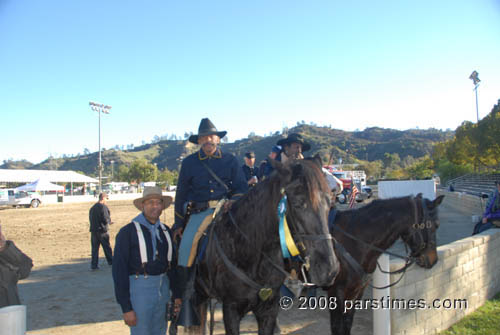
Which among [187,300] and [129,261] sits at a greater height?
[129,261]

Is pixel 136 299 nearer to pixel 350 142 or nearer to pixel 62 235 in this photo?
pixel 62 235

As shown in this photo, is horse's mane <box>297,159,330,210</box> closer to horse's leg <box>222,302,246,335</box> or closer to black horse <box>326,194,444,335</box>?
horse's leg <box>222,302,246,335</box>

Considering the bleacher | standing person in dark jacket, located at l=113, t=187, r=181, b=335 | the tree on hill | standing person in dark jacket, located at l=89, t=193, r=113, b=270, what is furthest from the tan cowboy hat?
the tree on hill

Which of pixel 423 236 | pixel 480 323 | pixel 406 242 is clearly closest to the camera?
pixel 423 236

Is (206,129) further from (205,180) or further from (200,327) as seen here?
(200,327)

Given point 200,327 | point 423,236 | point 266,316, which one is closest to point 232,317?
point 266,316

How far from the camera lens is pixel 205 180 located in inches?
135

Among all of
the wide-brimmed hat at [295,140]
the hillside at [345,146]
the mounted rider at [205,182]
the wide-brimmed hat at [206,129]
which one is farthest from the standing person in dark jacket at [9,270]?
the hillside at [345,146]

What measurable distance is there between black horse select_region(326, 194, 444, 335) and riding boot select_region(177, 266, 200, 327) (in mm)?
1736

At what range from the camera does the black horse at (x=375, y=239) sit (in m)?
3.96

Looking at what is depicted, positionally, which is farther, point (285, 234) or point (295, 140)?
point (295, 140)

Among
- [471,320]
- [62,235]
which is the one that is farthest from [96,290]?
[62,235]

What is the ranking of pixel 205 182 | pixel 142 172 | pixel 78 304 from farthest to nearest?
pixel 142 172, pixel 78 304, pixel 205 182

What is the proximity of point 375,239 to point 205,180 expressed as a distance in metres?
2.33
